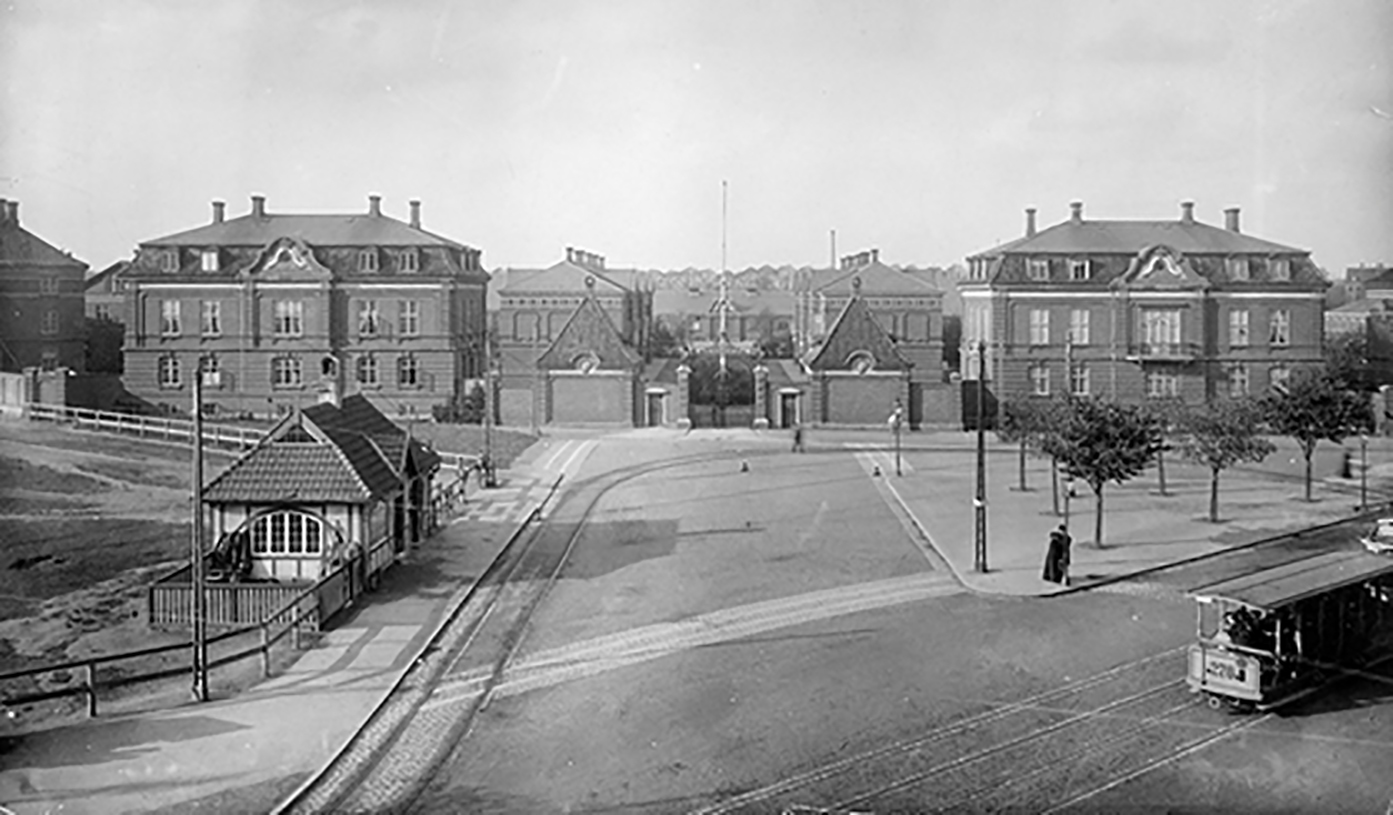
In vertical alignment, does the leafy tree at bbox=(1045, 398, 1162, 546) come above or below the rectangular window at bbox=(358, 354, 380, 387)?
below

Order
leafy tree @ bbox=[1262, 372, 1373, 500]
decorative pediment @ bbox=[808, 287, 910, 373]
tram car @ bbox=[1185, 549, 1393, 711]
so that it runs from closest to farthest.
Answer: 1. tram car @ bbox=[1185, 549, 1393, 711]
2. leafy tree @ bbox=[1262, 372, 1373, 500]
3. decorative pediment @ bbox=[808, 287, 910, 373]

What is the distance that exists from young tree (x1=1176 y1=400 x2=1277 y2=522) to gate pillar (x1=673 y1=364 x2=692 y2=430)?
22090 millimetres

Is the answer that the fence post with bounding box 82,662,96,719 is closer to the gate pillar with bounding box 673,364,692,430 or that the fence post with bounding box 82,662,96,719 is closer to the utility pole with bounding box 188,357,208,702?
the utility pole with bounding box 188,357,208,702

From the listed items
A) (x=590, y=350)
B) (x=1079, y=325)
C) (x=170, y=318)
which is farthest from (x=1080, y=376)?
(x=170, y=318)

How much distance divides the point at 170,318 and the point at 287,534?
102ft

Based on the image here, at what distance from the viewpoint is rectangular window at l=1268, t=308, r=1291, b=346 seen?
45000 millimetres

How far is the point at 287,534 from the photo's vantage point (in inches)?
816

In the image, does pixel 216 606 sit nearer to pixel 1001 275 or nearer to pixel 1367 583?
pixel 1367 583

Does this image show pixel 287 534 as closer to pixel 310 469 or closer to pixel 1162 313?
pixel 310 469

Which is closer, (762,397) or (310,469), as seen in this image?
(310,469)

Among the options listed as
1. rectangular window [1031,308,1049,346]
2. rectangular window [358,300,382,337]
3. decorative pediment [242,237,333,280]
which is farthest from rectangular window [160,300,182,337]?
rectangular window [1031,308,1049,346]

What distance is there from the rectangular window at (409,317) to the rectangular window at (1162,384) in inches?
1100

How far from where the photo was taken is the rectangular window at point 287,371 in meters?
48.2

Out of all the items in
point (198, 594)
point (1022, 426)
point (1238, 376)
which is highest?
point (1238, 376)
